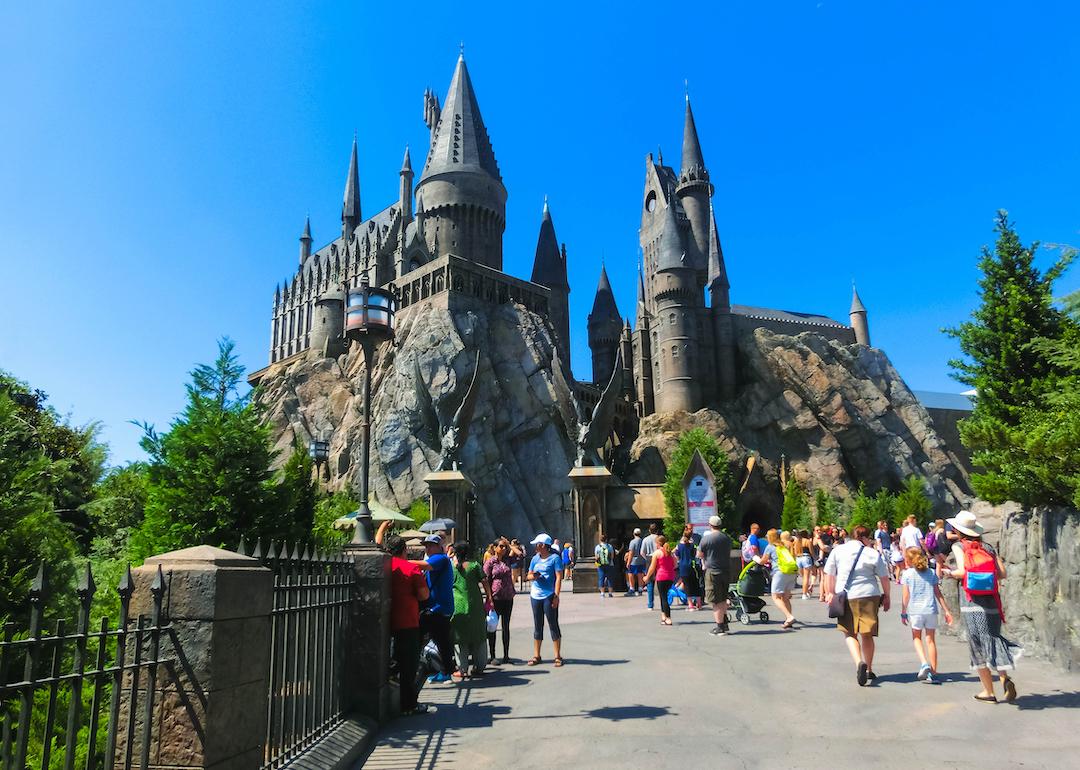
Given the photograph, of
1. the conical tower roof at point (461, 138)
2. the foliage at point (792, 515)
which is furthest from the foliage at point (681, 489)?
the conical tower roof at point (461, 138)

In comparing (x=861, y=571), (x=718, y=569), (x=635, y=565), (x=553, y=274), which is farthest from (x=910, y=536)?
(x=553, y=274)

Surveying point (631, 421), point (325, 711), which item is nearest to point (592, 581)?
point (325, 711)

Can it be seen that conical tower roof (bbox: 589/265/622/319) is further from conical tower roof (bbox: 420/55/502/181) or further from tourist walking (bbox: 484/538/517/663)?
tourist walking (bbox: 484/538/517/663)

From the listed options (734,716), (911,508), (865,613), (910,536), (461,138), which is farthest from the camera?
(461,138)

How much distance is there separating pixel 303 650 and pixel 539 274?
214 feet

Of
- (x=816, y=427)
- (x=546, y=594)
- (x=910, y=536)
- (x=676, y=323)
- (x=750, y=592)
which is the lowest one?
(x=750, y=592)

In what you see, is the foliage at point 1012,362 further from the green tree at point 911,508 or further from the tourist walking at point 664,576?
the green tree at point 911,508

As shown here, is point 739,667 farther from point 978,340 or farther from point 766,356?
point 766,356

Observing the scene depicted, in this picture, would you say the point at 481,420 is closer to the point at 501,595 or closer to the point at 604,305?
the point at 604,305

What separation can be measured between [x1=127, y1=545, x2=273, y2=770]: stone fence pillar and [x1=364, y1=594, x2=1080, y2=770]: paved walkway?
1657 millimetres

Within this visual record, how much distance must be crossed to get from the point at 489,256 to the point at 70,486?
48.5m

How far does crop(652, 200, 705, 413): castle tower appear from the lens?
201 ft

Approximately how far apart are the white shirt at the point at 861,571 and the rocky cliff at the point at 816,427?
1948 inches

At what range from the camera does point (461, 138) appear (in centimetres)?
6362
